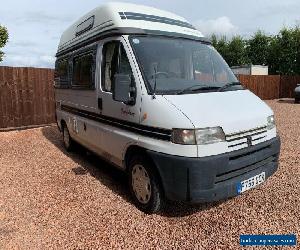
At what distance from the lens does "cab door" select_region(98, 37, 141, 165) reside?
14.4 ft

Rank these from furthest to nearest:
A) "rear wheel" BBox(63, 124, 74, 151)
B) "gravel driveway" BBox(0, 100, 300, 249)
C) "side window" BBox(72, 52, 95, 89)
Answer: "rear wheel" BBox(63, 124, 74, 151) → "side window" BBox(72, 52, 95, 89) → "gravel driveway" BBox(0, 100, 300, 249)

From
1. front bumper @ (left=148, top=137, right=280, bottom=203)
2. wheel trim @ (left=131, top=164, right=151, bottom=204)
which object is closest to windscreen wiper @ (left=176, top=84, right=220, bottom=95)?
front bumper @ (left=148, top=137, right=280, bottom=203)

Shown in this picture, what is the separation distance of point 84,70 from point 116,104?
6.13ft

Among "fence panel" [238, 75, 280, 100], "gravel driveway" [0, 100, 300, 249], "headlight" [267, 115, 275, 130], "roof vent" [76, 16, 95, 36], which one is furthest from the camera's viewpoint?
"fence panel" [238, 75, 280, 100]

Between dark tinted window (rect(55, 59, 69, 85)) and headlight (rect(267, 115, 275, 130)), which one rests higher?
dark tinted window (rect(55, 59, 69, 85))

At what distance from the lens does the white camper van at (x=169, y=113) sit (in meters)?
3.74

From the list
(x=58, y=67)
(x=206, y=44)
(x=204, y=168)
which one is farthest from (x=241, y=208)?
(x=58, y=67)

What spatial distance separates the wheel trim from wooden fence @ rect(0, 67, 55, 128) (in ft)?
28.4

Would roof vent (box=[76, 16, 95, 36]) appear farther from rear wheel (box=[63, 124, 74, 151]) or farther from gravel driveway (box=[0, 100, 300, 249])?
gravel driveway (box=[0, 100, 300, 249])

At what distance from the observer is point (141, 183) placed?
4.45 metres

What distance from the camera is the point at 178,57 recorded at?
479 cm

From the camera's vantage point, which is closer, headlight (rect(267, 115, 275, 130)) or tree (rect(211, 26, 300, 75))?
headlight (rect(267, 115, 275, 130))

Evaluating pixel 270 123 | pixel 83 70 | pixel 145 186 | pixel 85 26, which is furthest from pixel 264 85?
pixel 145 186

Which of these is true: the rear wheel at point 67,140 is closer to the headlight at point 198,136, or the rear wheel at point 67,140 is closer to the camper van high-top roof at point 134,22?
the camper van high-top roof at point 134,22
